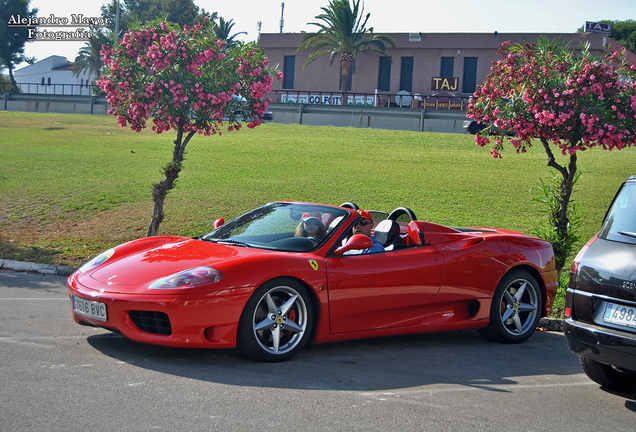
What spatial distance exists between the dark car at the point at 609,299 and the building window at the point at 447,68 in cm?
4670

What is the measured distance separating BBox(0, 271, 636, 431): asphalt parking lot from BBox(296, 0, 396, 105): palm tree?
136 feet

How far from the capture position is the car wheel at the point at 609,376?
4875mm

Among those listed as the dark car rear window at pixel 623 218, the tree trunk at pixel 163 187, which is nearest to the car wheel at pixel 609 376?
the dark car rear window at pixel 623 218

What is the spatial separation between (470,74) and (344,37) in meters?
10.7

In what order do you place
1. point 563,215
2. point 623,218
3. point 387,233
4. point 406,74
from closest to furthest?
point 623,218 → point 387,233 → point 563,215 → point 406,74

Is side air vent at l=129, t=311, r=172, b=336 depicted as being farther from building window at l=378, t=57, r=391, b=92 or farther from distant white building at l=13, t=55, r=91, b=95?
distant white building at l=13, t=55, r=91, b=95

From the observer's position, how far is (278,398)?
421 centimetres

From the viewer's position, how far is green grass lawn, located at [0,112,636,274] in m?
12.9

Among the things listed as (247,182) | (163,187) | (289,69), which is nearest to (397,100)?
(289,69)

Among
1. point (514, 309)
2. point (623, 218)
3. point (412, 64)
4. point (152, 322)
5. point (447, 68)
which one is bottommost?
point (514, 309)

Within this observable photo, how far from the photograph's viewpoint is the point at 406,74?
167ft

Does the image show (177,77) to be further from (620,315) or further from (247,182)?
(620,315)

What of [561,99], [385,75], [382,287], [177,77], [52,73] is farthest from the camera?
[52,73]

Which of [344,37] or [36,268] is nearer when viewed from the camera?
[36,268]
